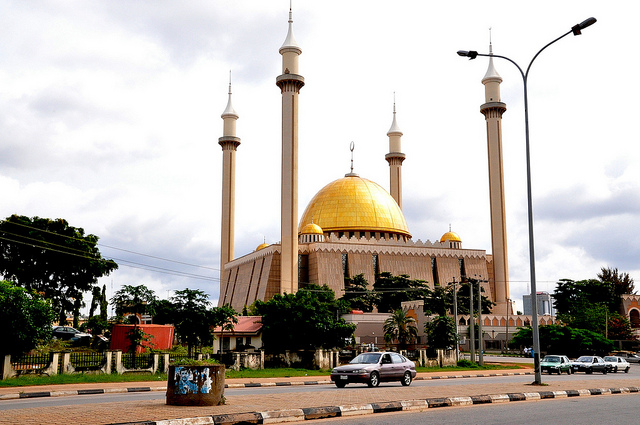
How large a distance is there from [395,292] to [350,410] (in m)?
61.8

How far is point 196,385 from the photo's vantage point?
42.9ft

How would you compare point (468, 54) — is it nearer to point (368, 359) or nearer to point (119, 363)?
point (368, 359)

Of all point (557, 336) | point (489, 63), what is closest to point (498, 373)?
point (557, 336)

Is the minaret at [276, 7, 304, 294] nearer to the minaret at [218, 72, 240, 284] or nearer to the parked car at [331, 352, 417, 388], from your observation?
the minaret at [218, 72, 240, 284]

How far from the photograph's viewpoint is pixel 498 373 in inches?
1417

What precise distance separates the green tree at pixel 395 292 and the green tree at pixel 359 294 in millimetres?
940

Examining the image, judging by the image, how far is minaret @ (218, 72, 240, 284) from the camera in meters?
82.8

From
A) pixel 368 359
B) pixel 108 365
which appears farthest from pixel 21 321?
→ pixel 368 359

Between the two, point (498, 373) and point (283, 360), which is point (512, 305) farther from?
point (283, 360)

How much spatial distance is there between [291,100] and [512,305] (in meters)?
37.9

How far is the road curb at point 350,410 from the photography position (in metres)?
11.1

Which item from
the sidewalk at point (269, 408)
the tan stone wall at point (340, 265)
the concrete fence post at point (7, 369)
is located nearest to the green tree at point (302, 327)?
the concrete fence post at point (7, 369)

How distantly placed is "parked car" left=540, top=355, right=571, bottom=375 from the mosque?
3718 cm

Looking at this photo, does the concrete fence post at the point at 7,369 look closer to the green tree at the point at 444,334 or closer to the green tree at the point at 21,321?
the green tree at the point at 21,321
